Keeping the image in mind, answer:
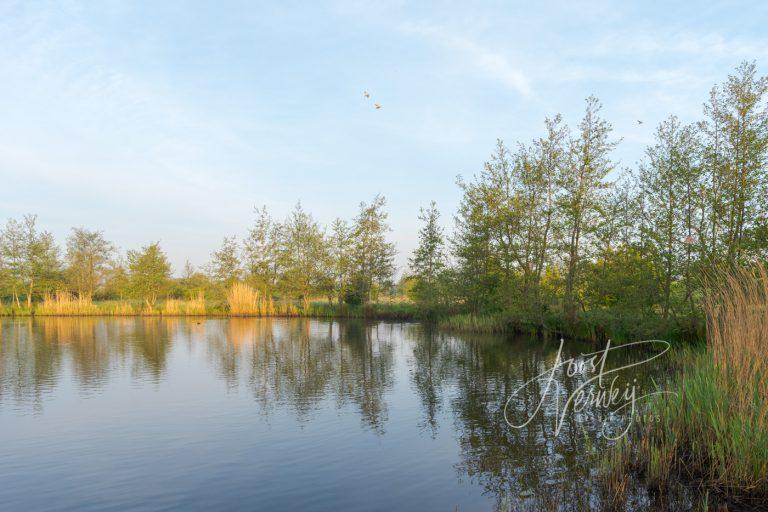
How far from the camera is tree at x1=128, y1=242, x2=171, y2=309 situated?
50.6 meters

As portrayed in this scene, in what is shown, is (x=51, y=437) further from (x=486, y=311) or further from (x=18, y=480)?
(x=486, y=311)

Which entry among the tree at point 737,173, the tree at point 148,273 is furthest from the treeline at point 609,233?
the tree at point 148,273

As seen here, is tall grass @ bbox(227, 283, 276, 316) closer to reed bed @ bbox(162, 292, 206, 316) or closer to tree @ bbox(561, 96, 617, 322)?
reed bed @ bbox(162, 292, 206, 316)

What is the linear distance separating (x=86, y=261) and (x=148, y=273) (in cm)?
1158

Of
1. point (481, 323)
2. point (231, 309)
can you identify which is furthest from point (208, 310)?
point (481, 323)

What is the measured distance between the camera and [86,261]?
56.9 metres

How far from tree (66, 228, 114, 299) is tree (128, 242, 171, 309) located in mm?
6732

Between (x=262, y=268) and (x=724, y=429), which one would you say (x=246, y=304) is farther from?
(x=724, y=429)

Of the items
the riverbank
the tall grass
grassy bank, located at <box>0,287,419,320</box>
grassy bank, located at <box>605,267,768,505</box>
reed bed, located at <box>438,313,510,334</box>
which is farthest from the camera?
the riverbank

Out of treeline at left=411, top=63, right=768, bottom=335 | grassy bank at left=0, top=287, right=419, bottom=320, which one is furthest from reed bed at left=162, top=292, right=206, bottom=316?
treeline at left=411, top=63, right=768, bottom=335

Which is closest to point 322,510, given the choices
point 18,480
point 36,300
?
point 18,480

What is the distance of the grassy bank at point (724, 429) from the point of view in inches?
251

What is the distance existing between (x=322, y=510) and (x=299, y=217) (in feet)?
159

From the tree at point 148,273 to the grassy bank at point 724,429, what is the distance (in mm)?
49686
